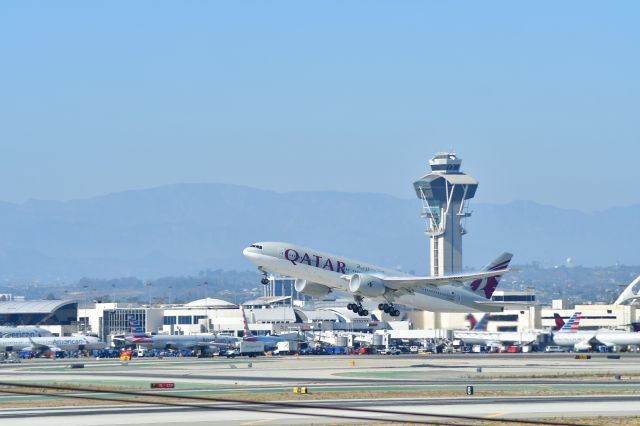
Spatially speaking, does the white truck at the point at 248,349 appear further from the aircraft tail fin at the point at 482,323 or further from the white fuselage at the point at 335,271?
the white fuselage at the point at 335,271

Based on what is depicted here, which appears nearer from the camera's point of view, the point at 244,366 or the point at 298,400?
the point at 298,400

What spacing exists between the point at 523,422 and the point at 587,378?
40883 mm

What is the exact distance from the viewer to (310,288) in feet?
388

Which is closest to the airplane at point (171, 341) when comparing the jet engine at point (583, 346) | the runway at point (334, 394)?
the jet engine at point (583, 346)

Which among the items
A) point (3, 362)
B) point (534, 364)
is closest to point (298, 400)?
point (534, 364)

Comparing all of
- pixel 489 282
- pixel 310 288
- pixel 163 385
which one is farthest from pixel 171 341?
pixel 163 385

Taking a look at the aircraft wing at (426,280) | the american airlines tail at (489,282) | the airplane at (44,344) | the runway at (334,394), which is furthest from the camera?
the airplane at (44,344)

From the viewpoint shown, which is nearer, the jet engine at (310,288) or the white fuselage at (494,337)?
the jet engine at (310,288)

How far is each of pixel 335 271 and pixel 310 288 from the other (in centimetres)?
467

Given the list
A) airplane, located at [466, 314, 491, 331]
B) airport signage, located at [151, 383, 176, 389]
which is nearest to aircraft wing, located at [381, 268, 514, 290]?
airport signage, located at [151, 383, 176, 389]

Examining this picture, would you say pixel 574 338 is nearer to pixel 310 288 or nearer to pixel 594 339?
pixel 594 339

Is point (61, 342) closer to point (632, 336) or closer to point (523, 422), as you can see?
point (632, 336)

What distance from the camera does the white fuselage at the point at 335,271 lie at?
4331 inches

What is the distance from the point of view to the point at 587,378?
92750 millimetres
